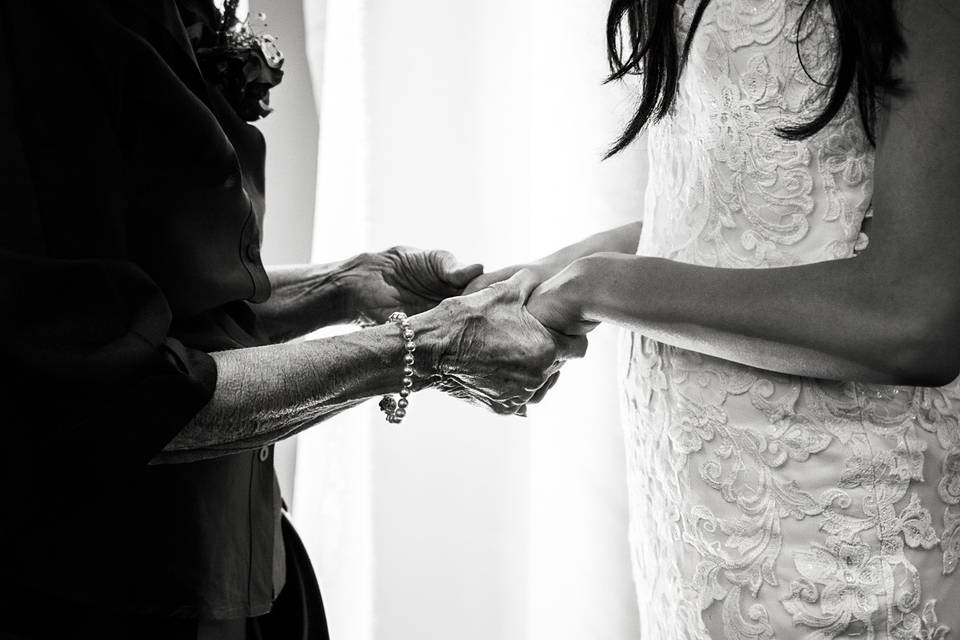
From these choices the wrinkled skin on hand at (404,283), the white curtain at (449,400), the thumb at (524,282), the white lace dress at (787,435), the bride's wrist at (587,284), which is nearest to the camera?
the white lace dress at (787,435)

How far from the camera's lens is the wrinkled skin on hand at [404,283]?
114 cm

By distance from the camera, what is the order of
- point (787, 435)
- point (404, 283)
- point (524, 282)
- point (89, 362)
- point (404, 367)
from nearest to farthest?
1. point (89, 362)
2. point (787, 435)
3. point (404, 367)
4. point (524, 282)
5. point (404, 283)

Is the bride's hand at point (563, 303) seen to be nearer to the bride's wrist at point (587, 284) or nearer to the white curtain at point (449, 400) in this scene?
the bride's wrist at point (587, 284)

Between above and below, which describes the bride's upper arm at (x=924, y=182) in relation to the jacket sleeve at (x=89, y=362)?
above

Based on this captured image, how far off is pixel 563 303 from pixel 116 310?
0.44m

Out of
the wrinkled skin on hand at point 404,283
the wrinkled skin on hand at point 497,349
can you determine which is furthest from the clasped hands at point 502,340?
the wrinkled skin on hand at point 404,283

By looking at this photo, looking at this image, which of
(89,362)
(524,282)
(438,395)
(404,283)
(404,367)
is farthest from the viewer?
(438,395)

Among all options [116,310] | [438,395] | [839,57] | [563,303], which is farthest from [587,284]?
[438,395]

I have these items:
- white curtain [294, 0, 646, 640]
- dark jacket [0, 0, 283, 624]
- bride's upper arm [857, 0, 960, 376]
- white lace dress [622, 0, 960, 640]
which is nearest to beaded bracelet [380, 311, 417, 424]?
dark jacket [0, 0, 283, 624]

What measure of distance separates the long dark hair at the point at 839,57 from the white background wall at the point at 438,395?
572 millimetres

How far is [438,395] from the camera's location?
5.04ft

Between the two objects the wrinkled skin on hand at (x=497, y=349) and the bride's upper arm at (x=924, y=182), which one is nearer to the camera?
the bride's upper arm at (x=924, y=182)

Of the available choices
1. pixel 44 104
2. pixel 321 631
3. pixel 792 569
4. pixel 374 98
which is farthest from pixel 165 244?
pixel 374 98

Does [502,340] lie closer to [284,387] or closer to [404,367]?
[404,367]
